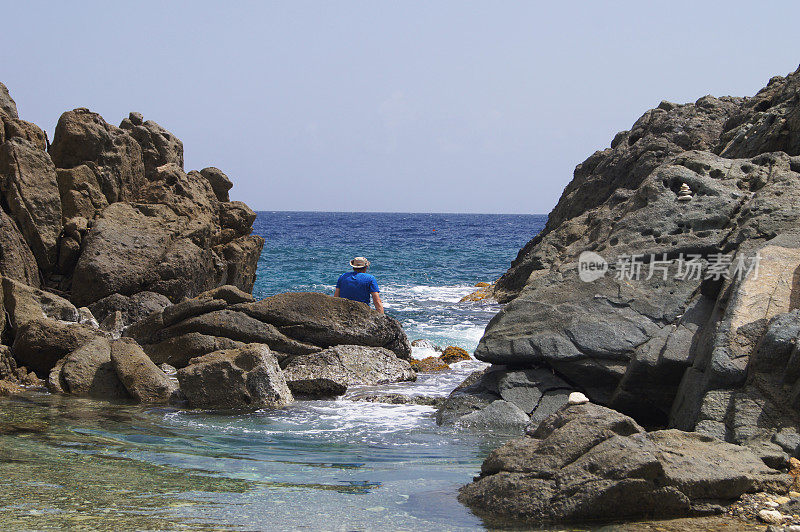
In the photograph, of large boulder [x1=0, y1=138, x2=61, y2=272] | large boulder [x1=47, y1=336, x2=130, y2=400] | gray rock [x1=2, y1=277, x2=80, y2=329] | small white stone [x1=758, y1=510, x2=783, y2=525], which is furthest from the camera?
large boulder [x1=0, y1=138, x2=61, y2=272]

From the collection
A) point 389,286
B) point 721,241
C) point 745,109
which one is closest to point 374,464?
point 721,241

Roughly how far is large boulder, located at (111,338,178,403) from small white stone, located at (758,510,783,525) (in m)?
6.68

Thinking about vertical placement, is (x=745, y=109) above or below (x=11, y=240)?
above

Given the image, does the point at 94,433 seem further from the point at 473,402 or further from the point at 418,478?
the point at 473,402

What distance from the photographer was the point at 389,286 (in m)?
29.2

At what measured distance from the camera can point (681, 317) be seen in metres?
7.73

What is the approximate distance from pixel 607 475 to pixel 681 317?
11.5 feet

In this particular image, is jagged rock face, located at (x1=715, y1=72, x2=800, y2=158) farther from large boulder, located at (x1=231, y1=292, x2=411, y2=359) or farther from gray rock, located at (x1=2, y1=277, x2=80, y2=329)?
gray rock, located at (x1=2, y1=277, x2=80, y2=329)

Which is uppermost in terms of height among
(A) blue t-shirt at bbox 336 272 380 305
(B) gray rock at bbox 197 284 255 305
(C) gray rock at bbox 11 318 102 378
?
(A) blue t-shirt at bbox 336 272 380 305

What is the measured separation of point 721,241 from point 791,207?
32.3 inches

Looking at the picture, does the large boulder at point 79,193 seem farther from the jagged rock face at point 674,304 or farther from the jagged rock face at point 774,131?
the jagged rock face at point 774,131

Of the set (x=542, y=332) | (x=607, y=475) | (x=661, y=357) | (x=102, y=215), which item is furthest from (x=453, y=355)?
(x=607, y=475)

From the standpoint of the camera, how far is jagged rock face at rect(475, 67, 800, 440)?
6.55 metres

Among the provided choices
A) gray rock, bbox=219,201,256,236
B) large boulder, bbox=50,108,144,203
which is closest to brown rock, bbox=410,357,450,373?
large boulder, bbox=50,108,144,203
